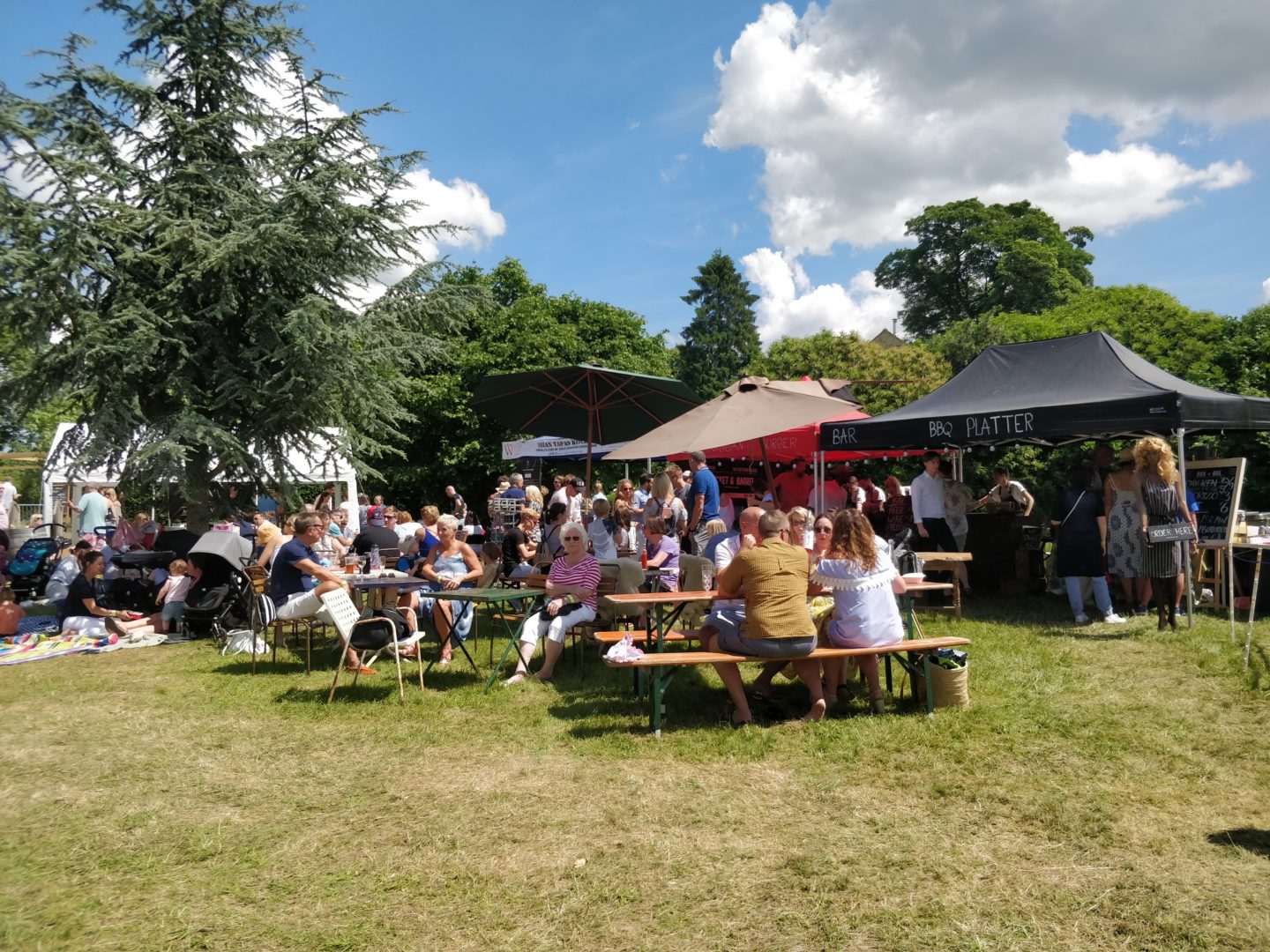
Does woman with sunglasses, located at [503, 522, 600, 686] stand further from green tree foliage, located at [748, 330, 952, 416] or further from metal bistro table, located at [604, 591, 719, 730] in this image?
green tree foliage, located at [748, 330, 952, 416]

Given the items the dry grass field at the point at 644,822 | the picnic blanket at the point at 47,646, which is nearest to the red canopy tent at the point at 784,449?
the dry grass field at the point at 644,822

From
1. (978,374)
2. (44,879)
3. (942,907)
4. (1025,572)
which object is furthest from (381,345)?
(942,907)

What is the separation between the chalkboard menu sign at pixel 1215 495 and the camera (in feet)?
25.9

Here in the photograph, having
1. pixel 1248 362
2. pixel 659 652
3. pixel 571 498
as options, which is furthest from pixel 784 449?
pixel 659 652

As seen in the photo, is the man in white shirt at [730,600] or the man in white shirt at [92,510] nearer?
the man in white shirt at [730,600]

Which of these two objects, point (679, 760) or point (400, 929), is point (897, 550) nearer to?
point (679, 760)

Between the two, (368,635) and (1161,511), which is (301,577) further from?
(1161,511)

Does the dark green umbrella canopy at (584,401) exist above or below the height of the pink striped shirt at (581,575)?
above

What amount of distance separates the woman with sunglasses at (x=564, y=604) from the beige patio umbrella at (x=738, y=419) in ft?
4.11

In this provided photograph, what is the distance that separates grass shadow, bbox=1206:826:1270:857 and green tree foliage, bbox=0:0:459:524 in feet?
37.3

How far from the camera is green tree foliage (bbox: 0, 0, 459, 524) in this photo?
1131cm

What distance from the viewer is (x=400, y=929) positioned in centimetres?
300

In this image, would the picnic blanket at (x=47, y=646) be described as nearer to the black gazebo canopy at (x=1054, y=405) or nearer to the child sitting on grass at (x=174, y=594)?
the child sitting on grass at (x=174, y=594)

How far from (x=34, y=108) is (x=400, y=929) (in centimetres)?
1282
